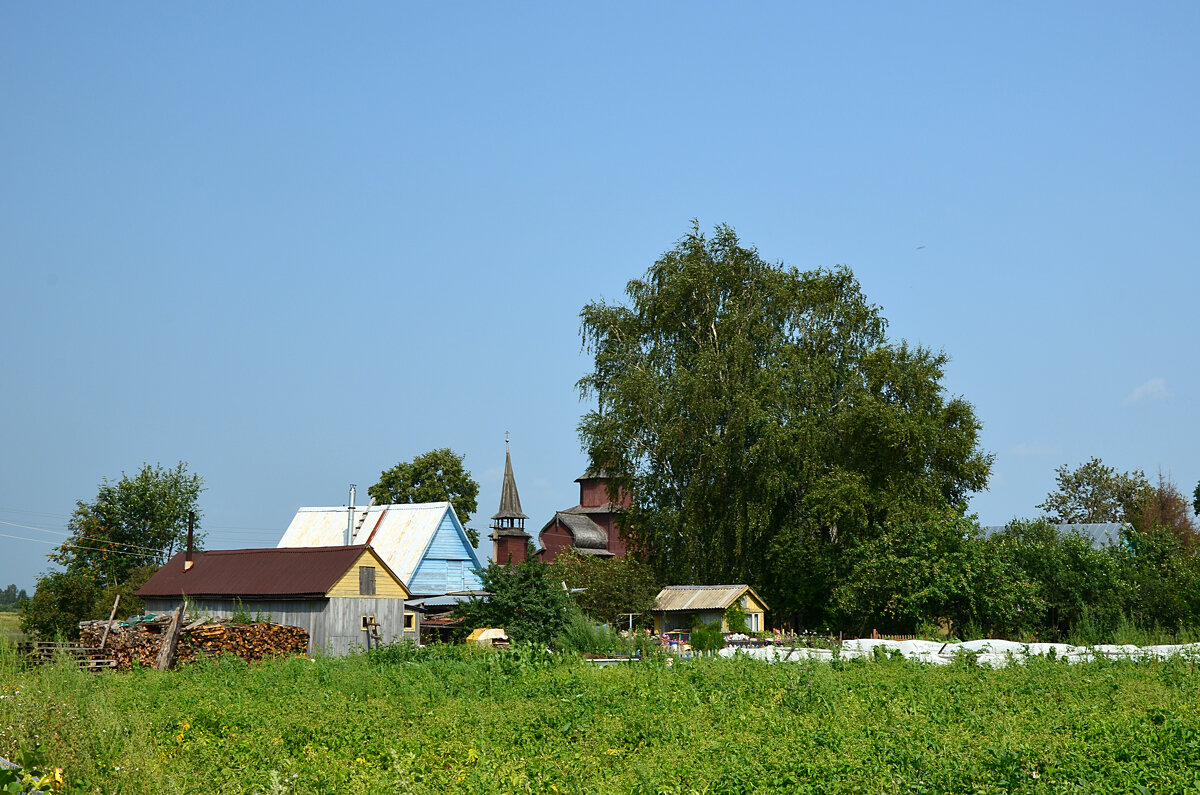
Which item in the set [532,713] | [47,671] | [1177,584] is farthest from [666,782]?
[1177,584]

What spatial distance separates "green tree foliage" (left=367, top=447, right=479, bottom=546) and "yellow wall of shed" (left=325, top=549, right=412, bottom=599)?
33241mm

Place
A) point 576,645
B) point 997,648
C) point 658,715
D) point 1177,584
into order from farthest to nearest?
point 1177,584 → point 576,645 → point 997,648 → point 658,715

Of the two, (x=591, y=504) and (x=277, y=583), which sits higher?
(x=591, y=504)

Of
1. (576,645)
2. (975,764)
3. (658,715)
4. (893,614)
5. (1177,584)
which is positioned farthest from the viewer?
(893,614)

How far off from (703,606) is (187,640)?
51.6 ft

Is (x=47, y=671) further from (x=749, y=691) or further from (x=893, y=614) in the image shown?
(x=893, y=614)

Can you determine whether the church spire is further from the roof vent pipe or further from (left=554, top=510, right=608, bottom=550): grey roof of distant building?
the roof vent pipe

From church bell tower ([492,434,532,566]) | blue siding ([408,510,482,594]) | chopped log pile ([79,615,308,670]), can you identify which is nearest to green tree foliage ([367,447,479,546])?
church bell tower ([492,434,532,566])

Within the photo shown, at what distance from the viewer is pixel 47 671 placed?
15633 millimetres

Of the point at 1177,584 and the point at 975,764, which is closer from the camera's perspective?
the point at 975,764

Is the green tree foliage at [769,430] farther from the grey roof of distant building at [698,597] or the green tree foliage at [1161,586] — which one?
the green tree foliage at [1161,586]

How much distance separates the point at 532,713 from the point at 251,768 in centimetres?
309

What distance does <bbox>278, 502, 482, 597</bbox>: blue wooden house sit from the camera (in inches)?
1615

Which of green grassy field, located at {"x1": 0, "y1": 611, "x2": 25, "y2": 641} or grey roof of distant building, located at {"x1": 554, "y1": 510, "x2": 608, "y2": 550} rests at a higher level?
grey roof of distant building, located at {"x1": 554, "y1": 510, "x2": 608, "y2": 550}
